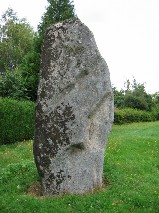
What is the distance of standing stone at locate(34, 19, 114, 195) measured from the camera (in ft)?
30.5

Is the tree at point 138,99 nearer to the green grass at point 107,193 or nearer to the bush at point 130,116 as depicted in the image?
the bush at point 130,116

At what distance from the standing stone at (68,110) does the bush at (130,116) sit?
23.4 meters

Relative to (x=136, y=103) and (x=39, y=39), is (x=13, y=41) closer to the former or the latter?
(x=136, y=103)

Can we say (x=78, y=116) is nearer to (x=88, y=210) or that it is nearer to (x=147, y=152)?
(x=88, y=210)

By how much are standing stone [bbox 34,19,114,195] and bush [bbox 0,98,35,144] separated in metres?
10.4

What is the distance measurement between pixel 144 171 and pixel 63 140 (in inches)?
146

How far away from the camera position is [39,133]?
9.34 m

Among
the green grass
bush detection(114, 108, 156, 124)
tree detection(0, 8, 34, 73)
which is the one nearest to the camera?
the green grass

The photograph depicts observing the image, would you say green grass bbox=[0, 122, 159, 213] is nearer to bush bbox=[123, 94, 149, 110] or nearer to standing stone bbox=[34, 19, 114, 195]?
standing stone bbox=[34, 19, 114, 195]

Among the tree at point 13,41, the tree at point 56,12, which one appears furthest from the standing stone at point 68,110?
the tree at point 13,41

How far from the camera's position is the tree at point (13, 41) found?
59.2 meters

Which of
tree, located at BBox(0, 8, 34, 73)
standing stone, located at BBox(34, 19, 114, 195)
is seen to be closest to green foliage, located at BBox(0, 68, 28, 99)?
standing stone, located at BBox(34, 19, 114, 195)

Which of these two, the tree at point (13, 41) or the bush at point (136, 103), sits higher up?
the tree at point (13, 41)

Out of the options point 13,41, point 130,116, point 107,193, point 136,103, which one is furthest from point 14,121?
point 13,41
